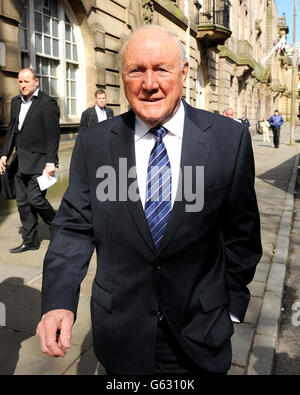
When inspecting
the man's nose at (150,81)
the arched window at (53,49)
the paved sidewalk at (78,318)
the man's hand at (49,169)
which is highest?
the arched window at (53,49)

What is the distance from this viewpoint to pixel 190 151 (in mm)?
1683

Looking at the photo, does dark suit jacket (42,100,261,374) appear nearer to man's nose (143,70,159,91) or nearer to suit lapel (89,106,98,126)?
Result: man's nose (143,70,159,91)

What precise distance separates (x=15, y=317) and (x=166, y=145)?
250cm

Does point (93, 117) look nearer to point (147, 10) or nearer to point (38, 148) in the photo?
point (38, 148)

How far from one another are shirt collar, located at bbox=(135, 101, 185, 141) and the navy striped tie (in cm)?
4

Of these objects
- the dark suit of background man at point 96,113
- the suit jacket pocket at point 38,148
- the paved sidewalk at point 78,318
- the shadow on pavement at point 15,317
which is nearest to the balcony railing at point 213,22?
the dark suit of background man at point 96,113

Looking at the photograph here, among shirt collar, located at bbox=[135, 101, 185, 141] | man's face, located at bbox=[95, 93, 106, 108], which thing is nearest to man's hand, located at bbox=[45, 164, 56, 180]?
man's face, located at bbox=[95, 93, 106, 108]

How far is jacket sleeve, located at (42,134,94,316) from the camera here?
1654mm

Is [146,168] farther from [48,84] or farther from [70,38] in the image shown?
[70,38]

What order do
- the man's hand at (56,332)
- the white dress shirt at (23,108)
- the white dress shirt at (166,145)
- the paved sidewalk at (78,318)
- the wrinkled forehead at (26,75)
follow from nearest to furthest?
the man's hand at (56,332) < the white dress shirt at (166,145) < the paved sidewalk at (78,318) < the wrinkled forehead at (26,75) < the white dress shirt at (23,108)

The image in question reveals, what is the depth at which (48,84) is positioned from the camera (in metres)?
9.50

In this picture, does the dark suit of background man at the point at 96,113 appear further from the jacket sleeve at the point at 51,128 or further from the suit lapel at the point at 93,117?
the jacket sleeve at the point at 51,128

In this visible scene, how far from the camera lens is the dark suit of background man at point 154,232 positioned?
1.64 metres

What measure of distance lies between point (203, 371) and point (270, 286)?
3061mm
